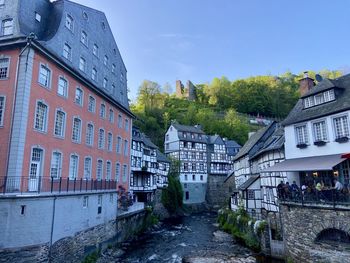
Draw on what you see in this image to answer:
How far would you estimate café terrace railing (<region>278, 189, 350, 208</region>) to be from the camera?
11762mm

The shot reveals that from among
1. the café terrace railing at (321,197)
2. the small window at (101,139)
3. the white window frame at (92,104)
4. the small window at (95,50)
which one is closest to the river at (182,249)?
the café terrace railing at (321,197)

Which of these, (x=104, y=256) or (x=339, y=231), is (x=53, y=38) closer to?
(x=104, y=256)

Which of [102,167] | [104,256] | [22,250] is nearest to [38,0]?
[102,167]

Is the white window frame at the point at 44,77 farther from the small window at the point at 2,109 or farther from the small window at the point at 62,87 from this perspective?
the small window at the point at 2,109

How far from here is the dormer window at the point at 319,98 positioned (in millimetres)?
16172

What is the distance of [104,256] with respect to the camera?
1728cm

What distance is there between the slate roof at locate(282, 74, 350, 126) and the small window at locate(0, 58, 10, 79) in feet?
58.3

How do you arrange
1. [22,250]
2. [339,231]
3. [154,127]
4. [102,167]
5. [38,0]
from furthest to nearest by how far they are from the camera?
[154,127], [102,167], [38,0], [339,231], [22,250]

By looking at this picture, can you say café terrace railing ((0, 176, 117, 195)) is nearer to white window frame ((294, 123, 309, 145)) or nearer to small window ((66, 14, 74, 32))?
small window ((66, 14, 74, 32))

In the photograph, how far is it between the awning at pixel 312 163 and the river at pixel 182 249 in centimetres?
631

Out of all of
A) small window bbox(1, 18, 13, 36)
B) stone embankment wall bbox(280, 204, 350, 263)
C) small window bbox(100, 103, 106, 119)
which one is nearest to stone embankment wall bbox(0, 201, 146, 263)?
small window bbox(100, 103, 106, 119)

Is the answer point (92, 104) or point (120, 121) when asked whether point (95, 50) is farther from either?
point (120, 121)

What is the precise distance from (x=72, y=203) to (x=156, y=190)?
21.8 meters

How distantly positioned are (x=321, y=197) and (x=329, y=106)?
241 inches
